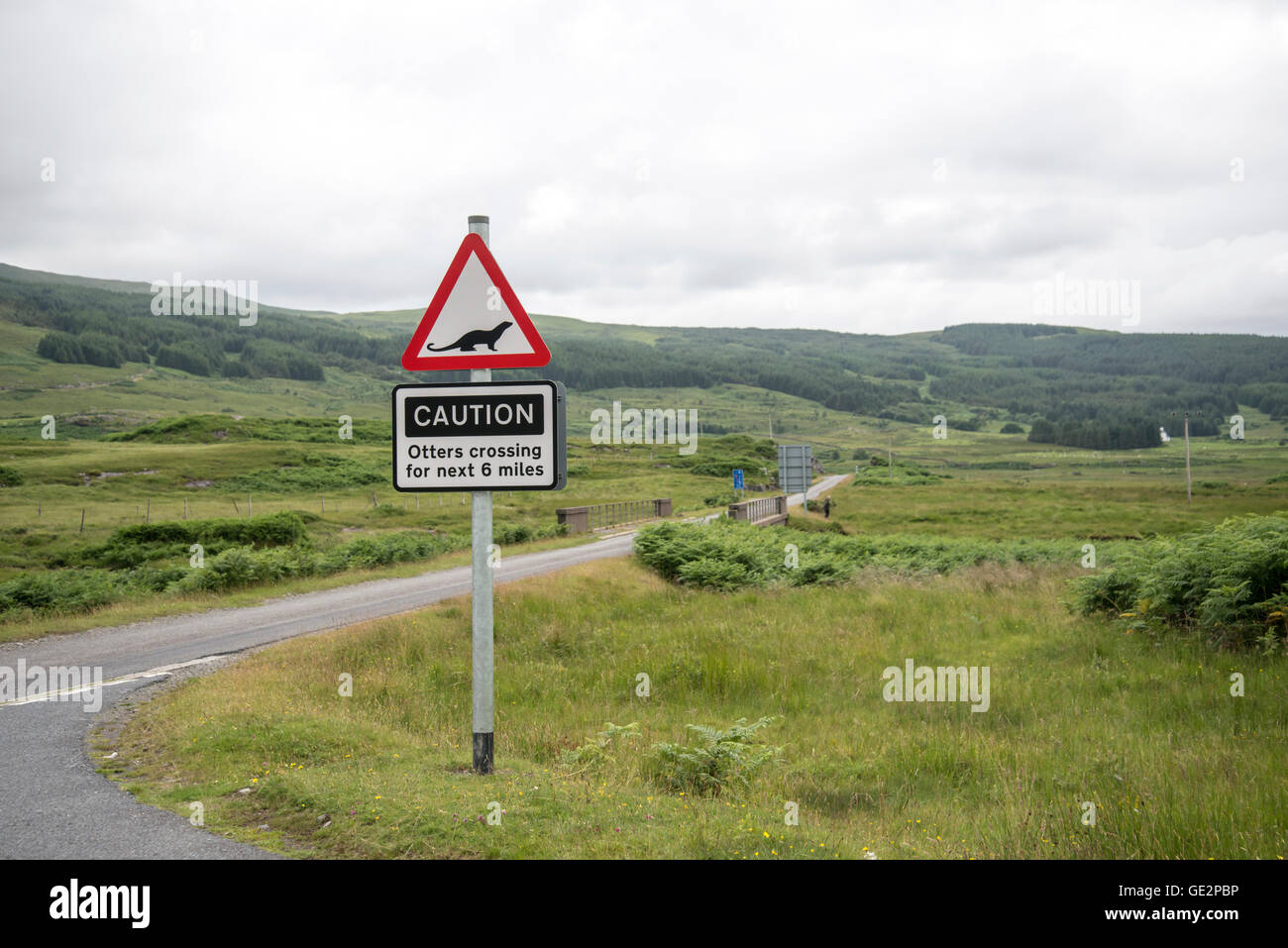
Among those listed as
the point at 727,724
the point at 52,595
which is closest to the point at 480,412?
the point at 727,724

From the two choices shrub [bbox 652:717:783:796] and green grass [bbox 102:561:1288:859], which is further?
shrub [bbox 652:717:783:796]

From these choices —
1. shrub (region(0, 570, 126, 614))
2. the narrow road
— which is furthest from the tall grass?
shrub (region(0, 570, 126, 614))

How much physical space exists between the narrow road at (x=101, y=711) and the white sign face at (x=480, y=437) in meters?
2.48

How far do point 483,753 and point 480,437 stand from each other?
2.27 m

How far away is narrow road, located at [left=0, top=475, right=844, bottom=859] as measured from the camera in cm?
477

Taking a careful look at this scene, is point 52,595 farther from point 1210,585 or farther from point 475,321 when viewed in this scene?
point 1210,585

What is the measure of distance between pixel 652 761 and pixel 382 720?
3045mm

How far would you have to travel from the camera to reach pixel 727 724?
33.5 ft

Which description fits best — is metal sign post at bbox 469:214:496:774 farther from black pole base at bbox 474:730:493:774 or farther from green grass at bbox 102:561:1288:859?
green grass at bbox 102:561:1288:859

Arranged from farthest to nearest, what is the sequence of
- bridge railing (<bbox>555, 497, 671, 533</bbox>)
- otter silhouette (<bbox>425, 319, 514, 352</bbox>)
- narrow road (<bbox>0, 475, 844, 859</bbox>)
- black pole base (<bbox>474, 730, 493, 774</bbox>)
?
bridge railing (<bbox>555, 497, 671, 533</bbox>), black pole base (<bbox>474, 730, 493, 774</bbox>), otter silhouette (<bbox>425, 319, 514, 352</bbox>), narrow road (<bbox>0, 475, 844, 859</bbox>)

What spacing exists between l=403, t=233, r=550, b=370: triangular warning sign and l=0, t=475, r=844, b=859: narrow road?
10.3 feet

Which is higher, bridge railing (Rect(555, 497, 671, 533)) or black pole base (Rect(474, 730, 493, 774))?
black pole base (Rect(474, 730, 493, 774))
